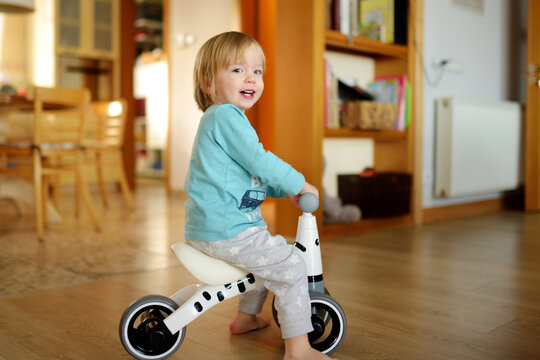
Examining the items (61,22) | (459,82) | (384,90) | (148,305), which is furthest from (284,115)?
(61,22)

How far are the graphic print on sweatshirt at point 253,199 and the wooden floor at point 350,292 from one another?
0.97 ft

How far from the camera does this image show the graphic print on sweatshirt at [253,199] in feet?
3.71

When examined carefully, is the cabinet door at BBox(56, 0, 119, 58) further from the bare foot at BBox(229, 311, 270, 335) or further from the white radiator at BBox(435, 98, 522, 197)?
the bare foot at BBox(229, 311, 270, 335)

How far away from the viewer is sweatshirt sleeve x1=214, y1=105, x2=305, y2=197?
1066 mm

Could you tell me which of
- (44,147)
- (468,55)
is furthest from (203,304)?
(468,55)

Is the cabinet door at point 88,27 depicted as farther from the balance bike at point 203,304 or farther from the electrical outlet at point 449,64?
the balance bike at point 203,304

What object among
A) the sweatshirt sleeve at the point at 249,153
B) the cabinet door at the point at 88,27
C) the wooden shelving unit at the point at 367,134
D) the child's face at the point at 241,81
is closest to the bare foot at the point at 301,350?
the sweatshirt sleeve at the point at 249,153

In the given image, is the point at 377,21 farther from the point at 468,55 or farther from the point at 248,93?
the point at 248,93

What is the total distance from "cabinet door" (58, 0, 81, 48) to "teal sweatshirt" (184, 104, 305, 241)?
198 inches

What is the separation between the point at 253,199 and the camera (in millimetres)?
1147

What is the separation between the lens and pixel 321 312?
3.78 ft

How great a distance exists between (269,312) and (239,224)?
0.46 metres

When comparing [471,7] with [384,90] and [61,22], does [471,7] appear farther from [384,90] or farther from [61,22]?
[61,22]

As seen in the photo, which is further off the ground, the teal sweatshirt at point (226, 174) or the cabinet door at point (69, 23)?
the cabinet door at point (69, 23)
